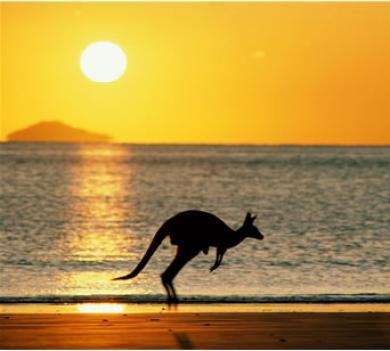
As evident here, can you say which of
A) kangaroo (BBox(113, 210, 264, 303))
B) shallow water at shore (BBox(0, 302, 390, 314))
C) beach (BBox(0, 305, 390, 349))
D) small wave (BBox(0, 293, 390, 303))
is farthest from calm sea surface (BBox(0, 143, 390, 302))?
kangaroo (BBox(113, 210, 264, 303))

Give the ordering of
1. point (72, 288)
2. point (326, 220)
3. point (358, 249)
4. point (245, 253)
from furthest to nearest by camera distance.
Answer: point (326, 220), point (358, 249), point (245, 253), point (72, 288)

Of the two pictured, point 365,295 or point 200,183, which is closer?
point 365,295

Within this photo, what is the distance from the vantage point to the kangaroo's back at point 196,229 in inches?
511

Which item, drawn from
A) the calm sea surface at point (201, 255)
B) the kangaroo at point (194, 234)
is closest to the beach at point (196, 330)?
the kangaroo at point (194, 234)

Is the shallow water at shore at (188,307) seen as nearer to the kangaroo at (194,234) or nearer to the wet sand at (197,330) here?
the wet sand at (197,330)

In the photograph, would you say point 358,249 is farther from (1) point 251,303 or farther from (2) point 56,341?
(2) point 56,341

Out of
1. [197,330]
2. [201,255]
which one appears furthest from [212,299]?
[201,255]

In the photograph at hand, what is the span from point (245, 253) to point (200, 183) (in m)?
63.9

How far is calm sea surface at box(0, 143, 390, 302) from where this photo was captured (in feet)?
69.8

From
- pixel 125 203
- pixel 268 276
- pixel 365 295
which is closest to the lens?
pixel 365 295

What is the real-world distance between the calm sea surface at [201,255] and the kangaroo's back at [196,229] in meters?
4.98

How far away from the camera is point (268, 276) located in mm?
24297

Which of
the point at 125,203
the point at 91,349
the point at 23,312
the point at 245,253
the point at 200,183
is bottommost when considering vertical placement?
the point at 91,349

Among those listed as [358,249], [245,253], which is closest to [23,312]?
[245,253]
